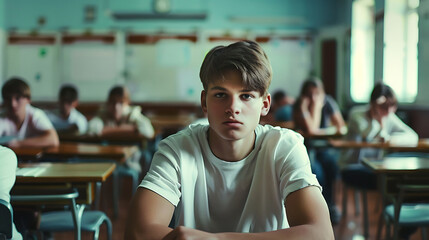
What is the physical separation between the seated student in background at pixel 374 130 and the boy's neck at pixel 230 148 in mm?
2421

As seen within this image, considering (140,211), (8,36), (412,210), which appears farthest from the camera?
(8,36)

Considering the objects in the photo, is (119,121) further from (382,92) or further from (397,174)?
(397,174)

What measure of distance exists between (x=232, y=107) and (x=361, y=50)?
254 inches

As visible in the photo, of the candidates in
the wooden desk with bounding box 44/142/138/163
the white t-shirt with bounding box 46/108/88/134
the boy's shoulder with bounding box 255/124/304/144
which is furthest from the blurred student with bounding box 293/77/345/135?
the boy's shoulder with bounding box 255/124/304/144

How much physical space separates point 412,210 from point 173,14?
20.3ft

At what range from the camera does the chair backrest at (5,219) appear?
1.61 m

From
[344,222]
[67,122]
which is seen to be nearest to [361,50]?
[344,222]

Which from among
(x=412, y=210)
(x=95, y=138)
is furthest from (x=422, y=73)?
(x=95, y=138)

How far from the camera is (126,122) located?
4555 mm

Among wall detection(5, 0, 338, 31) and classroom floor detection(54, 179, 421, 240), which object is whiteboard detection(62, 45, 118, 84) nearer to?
wall detection(5, 0, 338, 31)

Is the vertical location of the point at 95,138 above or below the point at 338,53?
below

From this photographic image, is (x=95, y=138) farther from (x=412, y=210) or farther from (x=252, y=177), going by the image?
(x=252, y=177)

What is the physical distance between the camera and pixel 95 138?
13.5 ft

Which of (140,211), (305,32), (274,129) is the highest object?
(305,32)
